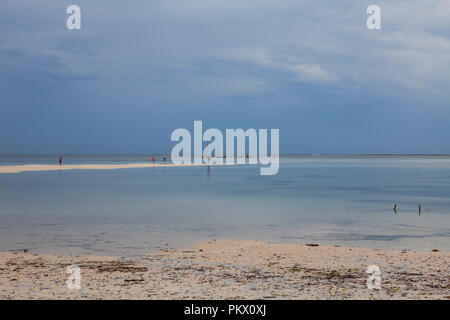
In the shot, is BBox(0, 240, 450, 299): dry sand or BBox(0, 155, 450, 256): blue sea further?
BBox(0, 155, 450, 256): blue sea

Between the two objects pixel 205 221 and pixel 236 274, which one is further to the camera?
pixel 205 221

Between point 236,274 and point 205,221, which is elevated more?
point 236,274

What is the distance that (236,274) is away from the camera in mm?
10672

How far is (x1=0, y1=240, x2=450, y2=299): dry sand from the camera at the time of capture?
896 cm

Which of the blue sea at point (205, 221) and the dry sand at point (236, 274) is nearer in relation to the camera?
the dry sand at point (236, 274)

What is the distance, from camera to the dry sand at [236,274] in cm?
896
